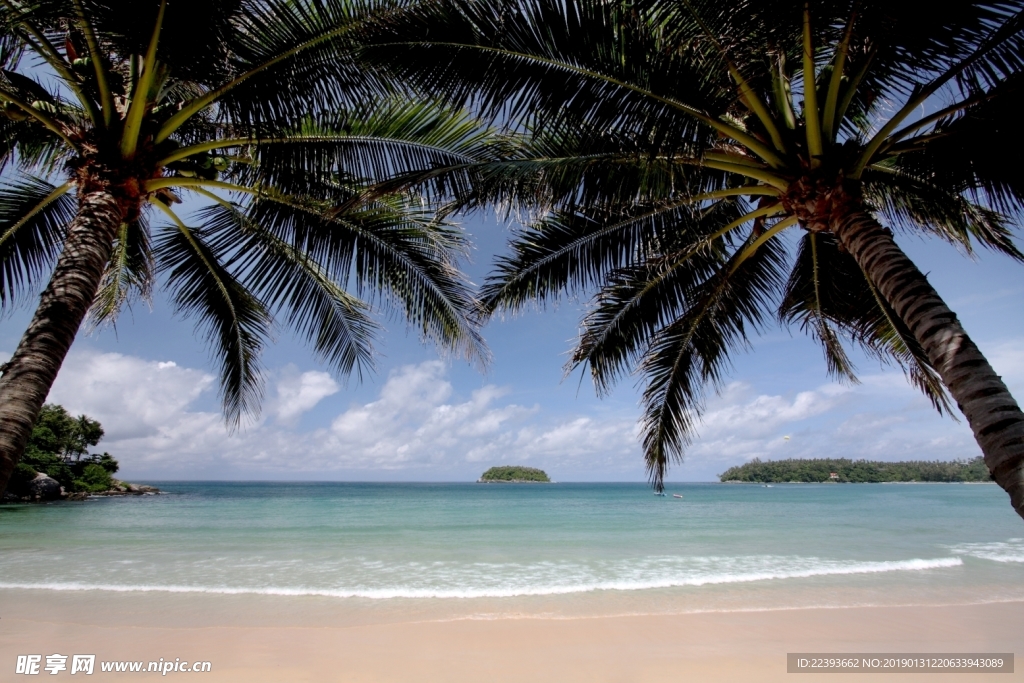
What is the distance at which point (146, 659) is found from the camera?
18.0 feet

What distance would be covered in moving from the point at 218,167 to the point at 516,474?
126 metres

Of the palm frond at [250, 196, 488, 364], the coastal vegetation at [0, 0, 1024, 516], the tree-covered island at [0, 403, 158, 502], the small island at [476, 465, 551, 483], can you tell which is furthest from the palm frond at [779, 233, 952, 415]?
the small island at [476, 465, 551, 483]

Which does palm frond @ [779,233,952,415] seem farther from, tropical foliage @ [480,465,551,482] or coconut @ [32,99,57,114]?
tropical foliage @ [480,465,551,482]

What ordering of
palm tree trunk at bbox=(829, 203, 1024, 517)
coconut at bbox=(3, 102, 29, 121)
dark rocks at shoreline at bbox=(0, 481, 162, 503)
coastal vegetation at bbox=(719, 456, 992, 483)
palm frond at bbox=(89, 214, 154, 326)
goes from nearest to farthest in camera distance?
palm tree trunk at bbox=(829, 203, 1024, 517)
coconut at bbox=(3, 102, 29, 121)
palm frond at bbox=(89, 214, 154, 326)
dark rocks at shoreline at bbox=(0, 481, 162, 503)
coastal vegetation at bbox=(719, 456, 992, 483)

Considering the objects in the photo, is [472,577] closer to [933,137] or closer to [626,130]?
[626,130]

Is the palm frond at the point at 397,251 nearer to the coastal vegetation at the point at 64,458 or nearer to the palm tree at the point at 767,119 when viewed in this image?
the palm tree at the point at 767,119

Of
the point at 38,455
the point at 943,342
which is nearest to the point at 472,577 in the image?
the point at 943,342

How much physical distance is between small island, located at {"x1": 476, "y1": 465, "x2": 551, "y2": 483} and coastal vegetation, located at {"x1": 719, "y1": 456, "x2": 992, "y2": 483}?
1707 inches

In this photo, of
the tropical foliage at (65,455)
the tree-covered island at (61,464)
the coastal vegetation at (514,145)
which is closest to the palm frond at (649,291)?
the coastal vegetation at (514,145)

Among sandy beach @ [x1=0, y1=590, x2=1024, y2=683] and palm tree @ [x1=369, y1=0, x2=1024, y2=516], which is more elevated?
palm tree @ [x1=369, y1=0, x2=1024, y2=516]

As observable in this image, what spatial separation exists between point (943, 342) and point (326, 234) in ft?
17.4

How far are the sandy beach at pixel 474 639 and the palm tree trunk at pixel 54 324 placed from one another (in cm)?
352

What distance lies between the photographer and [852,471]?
86.9 m

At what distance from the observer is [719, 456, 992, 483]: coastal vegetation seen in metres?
87.4
